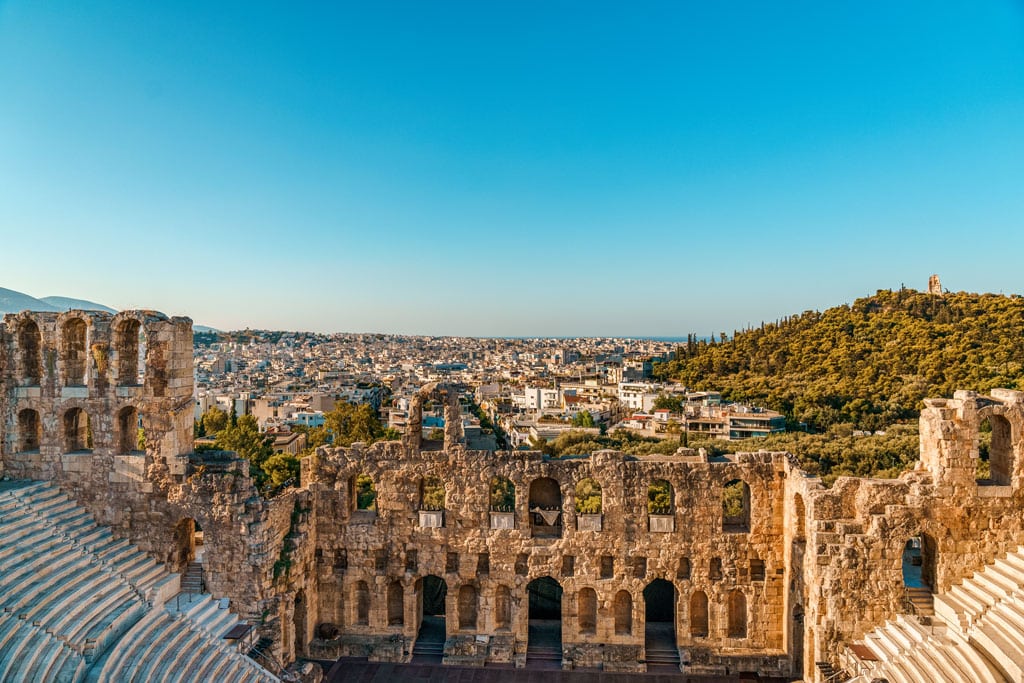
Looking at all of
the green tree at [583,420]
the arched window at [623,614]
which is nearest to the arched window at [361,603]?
the arched window at [623,614]

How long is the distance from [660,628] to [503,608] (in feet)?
17.8

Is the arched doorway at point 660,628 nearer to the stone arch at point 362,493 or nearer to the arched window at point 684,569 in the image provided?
the arched window at point 684,569

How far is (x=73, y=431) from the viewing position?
17.9 meters

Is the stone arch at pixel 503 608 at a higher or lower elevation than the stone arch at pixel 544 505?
lower

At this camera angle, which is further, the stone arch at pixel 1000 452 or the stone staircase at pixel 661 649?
the stone staircase at pixel 661 649

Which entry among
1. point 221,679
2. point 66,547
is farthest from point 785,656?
point 66,547

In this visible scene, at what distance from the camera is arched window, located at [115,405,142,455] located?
17.5 metres

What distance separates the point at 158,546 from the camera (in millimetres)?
17000

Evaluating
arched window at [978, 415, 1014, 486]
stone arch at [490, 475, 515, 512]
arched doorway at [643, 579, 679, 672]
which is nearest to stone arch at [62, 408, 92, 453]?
stone arch at [490, 475, 515, 512]

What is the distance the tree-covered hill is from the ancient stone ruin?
3747cm

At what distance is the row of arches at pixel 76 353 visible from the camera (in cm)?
1717

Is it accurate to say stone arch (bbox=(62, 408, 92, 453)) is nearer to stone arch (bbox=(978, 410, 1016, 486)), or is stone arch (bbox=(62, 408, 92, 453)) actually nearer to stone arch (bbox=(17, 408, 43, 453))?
stone arch (bbox=(17, 408, 43, 453))

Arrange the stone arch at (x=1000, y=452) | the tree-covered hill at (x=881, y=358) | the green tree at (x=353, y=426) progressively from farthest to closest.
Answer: the tree-covered hill at (x=881, y=358) → the green tree at (x=353, y=426) → the stone arch at (x=1000, y=452)

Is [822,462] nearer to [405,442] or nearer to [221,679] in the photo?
[405,442]
